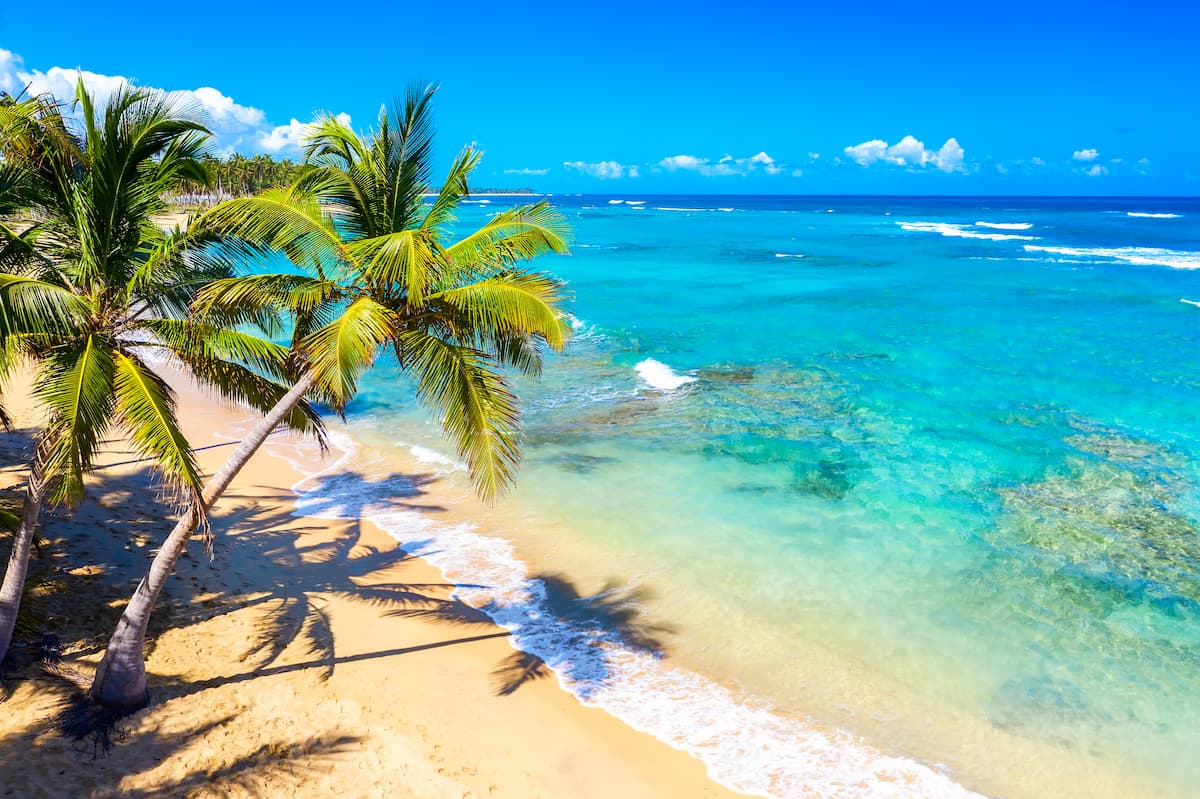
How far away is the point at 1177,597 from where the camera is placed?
12.0 meters

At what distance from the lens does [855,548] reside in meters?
13.3

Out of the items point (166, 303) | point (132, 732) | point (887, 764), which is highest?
point (166, 303)

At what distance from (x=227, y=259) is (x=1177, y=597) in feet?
44.1

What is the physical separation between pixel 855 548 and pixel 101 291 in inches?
437

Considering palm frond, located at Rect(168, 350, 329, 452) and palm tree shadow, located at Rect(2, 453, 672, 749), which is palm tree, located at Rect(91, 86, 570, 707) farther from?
palm tree shadow, located at Rect(2, 453, 672, 749)

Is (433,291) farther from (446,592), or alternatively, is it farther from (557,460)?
(557,460)

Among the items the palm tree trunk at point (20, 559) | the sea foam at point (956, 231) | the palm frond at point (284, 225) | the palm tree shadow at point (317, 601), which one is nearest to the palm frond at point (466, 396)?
the palm frond at point (284, 225)

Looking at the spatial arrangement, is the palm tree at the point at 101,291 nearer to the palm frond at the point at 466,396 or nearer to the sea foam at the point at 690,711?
the palm frond at the point at 466,396

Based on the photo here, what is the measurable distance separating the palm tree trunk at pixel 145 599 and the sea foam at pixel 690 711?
4.20 m

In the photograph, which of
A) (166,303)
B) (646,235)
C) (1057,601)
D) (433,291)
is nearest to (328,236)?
(433,291)

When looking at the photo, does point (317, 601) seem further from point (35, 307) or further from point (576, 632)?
point (35, 307)

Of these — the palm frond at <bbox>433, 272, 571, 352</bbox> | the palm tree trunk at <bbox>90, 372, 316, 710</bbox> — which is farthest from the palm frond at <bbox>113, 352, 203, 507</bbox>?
the palm frond at <bbox>433, 272, 571, 352</bbox>

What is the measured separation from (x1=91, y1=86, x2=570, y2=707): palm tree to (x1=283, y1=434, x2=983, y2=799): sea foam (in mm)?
3594

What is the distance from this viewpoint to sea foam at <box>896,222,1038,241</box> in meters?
81.0
